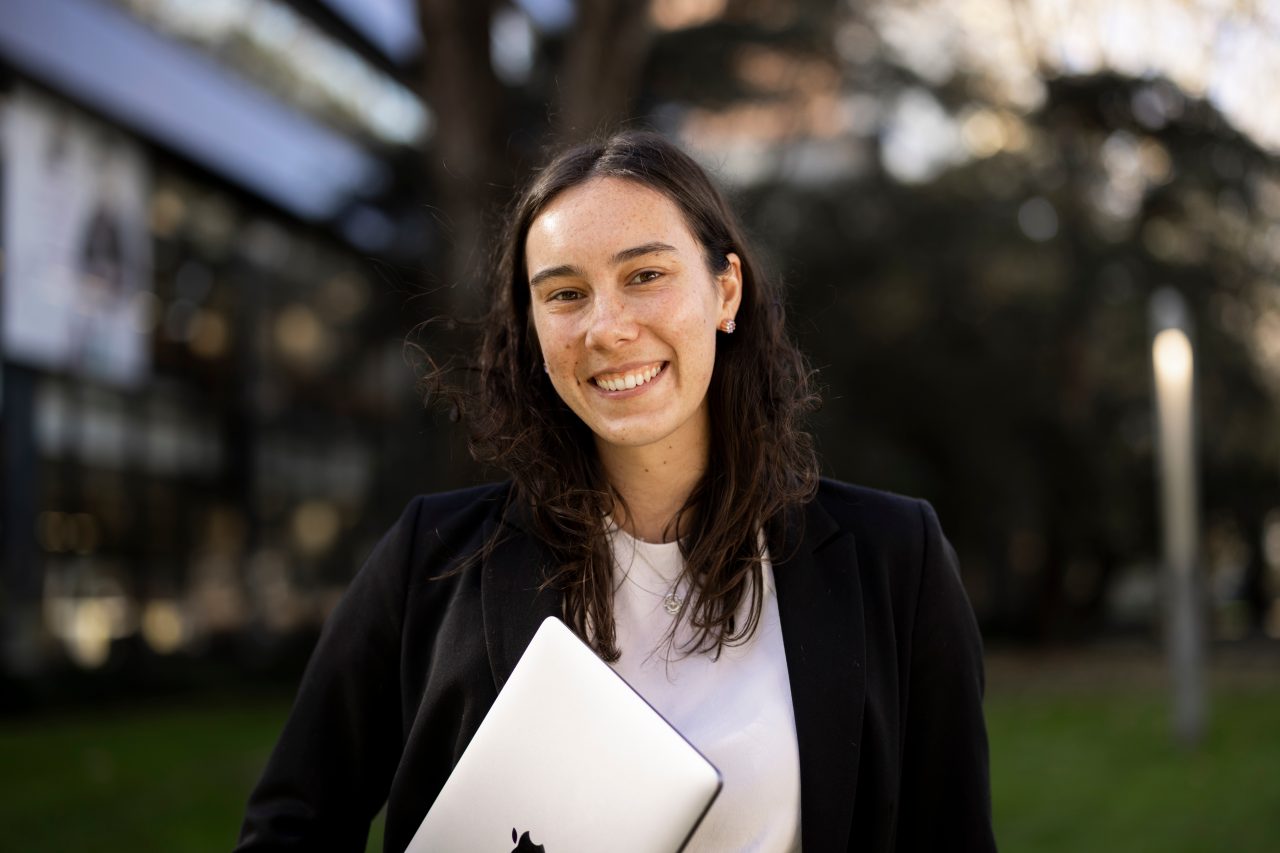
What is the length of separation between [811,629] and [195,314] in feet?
63.1

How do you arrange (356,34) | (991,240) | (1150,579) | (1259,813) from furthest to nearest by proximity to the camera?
1. (1150,579)
2. (356,34)
3. (991,240)
4. (1259,813)

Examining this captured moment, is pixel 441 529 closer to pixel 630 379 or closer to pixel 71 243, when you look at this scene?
pixel 630 379

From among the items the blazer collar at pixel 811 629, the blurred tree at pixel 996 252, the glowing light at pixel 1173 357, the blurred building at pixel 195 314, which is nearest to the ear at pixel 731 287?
the blazer collar at pixel 811 629

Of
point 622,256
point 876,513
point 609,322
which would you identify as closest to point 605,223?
point 622,256

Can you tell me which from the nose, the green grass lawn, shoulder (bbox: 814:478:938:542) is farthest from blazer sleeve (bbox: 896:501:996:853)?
the green grass lawn

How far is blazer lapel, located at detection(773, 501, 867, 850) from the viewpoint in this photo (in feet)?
6.66

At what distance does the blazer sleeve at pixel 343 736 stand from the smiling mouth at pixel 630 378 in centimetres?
50

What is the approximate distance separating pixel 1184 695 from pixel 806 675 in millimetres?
9946

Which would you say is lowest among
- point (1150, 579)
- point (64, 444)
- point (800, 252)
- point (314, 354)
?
point (1150, 579)

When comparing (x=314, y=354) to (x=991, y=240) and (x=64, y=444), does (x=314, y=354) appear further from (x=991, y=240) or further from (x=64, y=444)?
(x=991, y=240)

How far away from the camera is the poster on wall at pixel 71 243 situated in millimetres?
15172

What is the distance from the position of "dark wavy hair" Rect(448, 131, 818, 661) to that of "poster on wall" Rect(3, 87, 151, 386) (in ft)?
47.4

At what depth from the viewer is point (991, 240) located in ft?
62.1

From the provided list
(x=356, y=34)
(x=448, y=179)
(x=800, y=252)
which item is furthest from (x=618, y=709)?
(x=356, y=34)
